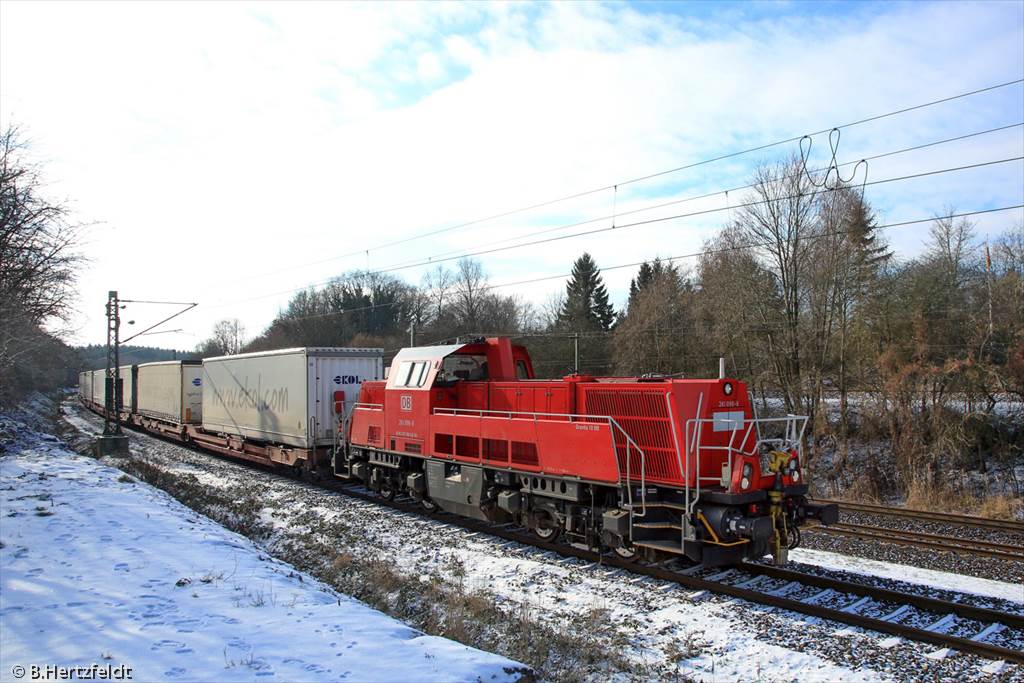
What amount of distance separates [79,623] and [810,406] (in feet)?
71.8

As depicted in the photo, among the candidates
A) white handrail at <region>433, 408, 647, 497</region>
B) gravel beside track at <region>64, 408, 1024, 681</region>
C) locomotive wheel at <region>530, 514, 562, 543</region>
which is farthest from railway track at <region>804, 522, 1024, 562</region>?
locomotive wheel at <region>530, 514, 562, 543</region>

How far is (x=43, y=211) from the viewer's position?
1989 cm

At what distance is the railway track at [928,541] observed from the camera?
10305 mm

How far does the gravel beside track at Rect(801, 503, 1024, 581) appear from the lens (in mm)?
9586

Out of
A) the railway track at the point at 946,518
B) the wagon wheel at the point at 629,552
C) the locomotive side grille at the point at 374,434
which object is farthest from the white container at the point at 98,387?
the railway track at the point at 946,518

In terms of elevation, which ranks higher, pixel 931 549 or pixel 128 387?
pixel 128 387

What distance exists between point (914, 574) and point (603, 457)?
15.9 feet

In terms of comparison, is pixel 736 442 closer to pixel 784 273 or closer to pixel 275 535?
pixel 275 535

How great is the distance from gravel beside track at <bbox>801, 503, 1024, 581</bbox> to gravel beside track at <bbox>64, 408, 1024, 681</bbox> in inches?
70.8

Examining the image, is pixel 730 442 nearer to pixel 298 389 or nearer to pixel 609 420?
pixel 609 420

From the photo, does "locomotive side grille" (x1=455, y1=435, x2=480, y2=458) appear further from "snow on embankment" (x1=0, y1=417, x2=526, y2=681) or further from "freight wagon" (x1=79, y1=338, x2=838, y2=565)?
"snow on embankment" (x1=0, y1=417, x2=526, y2=681)

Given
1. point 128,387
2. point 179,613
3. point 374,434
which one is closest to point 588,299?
point 128,387

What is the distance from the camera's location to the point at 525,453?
10320 millimetres

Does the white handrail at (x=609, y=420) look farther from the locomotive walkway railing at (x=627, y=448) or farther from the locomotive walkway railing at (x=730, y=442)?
the locomotive walkway railing at (x=730, y=442)
